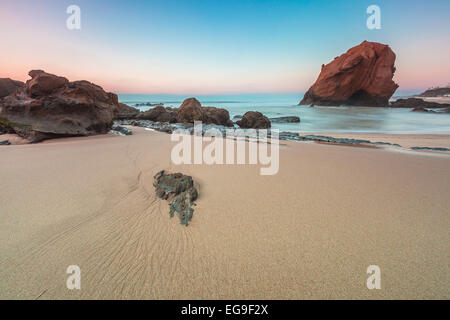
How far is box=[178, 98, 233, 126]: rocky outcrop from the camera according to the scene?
38.8 ft

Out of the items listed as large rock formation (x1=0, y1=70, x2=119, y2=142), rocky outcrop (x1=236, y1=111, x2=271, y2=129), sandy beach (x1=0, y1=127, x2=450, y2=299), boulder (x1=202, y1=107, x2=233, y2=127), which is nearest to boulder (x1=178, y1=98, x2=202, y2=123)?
boulder (x1=202, y1=107, x2=233, y2=127)

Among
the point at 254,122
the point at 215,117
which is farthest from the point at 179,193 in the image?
the point at 215,117

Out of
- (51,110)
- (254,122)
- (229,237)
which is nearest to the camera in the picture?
(229,237)

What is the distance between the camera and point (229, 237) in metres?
1.38

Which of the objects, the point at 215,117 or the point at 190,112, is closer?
the point at 190,112

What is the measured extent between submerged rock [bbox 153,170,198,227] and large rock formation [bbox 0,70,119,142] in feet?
15.7

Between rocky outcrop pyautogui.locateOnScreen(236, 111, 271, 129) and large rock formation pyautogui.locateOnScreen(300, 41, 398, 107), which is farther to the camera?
large rock formation pyautogui.locateOnScreen(300, 41, 398, 107)

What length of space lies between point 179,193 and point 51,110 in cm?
570

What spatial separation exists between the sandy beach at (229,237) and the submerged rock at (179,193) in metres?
0.09

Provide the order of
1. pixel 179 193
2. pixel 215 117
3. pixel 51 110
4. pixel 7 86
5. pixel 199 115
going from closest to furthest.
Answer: pixel 179 193 → pixel 51 110 → pixel 7 86 → pixel 199 115 → pixel 215 117

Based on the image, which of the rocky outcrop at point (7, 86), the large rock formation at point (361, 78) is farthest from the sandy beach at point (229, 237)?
the large rock formation at point (361, 78)

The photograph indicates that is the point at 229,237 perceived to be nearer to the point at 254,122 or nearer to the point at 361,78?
the point at 254,122

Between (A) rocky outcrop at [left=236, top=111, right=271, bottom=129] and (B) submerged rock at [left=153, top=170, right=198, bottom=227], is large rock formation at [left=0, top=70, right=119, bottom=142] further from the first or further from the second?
(A) rocky outcrop at [left=236, top=111, right=271, bottom=129]
